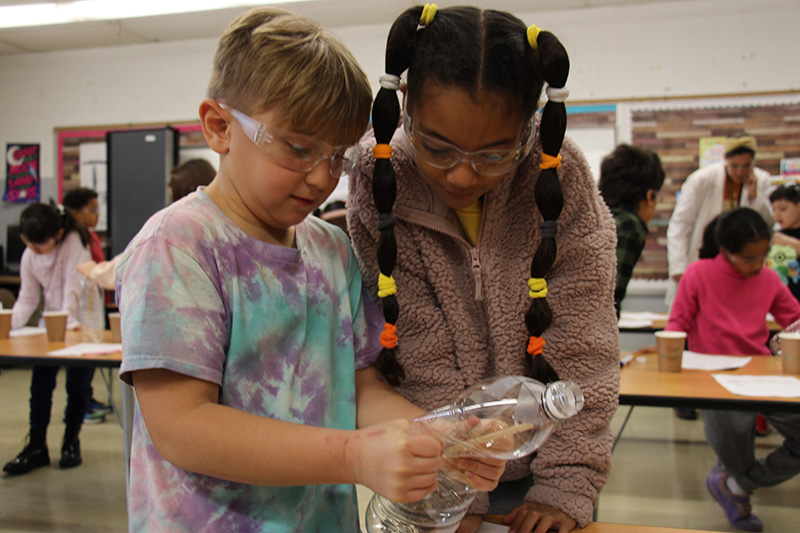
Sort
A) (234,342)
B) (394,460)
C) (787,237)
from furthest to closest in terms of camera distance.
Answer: (787,237) < (234,342) < (394,460)

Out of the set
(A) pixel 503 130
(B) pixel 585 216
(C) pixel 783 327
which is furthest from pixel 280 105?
(C) pixel 783 327

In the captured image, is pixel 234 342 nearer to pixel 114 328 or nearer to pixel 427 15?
pixel 427 15

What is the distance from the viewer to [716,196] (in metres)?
4.29

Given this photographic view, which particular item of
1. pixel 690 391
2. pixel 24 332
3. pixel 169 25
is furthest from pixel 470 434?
pixel 169 25

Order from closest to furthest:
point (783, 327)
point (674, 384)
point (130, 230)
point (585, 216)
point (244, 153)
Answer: point (244, 153)
point (585, 216)
point (674, 384)
point (783, 327)
point (130, 230)

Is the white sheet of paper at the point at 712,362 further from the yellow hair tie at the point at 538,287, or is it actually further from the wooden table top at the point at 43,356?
the wooden table top at the point at 43,356

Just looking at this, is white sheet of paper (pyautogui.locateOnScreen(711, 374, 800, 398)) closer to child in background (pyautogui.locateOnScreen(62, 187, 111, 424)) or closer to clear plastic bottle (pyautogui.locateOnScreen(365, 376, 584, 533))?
clear plastic bottle (pyautogui.locateOnScreen(365, 376, 584, 533))

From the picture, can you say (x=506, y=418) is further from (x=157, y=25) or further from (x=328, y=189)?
(x=157, y=25)

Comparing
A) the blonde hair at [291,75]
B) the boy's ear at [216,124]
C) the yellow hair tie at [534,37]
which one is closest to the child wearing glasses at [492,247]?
the yellow hair tie at [534,37]

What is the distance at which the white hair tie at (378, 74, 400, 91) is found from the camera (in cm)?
92

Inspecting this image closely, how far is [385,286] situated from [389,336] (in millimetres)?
79

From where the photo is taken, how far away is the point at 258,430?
71cm

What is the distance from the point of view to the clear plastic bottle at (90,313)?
2.89 m

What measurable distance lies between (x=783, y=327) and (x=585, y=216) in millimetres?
2578
